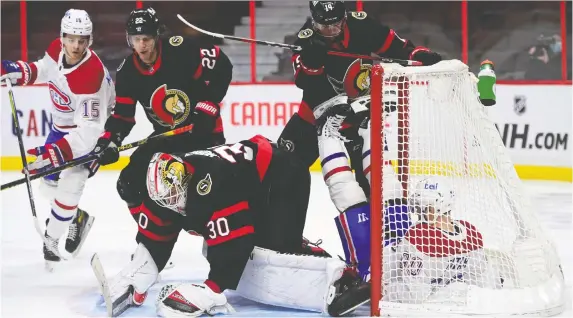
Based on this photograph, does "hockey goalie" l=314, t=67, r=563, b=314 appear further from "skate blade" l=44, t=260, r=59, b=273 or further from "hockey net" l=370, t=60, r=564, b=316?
"skate blade" l=44, t=260, r=59, b=273

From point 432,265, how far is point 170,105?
1191mm

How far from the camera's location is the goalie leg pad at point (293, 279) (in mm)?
3119

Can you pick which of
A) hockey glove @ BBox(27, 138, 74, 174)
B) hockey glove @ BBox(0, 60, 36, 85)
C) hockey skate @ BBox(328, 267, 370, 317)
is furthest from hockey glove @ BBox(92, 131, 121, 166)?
hockey skate @ BBox(328, 267, 370, 317)

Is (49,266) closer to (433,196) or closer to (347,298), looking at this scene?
(347,298)

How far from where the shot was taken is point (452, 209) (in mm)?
3188

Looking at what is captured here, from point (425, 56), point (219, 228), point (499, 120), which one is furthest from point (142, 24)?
point (499, 120)

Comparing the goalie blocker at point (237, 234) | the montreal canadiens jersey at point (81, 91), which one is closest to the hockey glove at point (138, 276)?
the goalie blocker at point (237, 234)

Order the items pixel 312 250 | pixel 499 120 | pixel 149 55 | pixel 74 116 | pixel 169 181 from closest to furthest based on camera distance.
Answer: pixel 169 181 → pixel 312 250 → pixel 149 55 → pixel 74 116 → pixel 499 120

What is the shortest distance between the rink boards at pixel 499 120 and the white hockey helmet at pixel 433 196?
10.6ft

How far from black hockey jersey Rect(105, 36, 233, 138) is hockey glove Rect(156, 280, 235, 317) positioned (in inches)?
33.0

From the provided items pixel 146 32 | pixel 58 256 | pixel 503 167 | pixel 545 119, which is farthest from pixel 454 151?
pixel 545 119

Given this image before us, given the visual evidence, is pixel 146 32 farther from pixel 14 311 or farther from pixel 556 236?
pixel 556 236

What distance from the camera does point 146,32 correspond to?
358cm

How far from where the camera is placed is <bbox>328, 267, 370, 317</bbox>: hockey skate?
3.07 m
